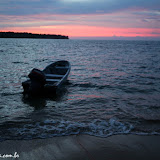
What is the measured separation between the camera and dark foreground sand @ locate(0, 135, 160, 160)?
3.83 meters

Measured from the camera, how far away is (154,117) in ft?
20.6

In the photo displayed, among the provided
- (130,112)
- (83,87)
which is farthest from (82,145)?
(83,87)

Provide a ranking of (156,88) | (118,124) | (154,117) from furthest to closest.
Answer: (156,88) < (154,117) < (118,124)

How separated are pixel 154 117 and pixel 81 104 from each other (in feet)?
10.0

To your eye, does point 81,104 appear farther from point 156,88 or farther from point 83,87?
point 156,88

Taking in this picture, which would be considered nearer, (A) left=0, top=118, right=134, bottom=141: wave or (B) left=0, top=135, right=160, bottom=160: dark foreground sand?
(B) left=0, top=135, right=160, bottom=160: dark foreground sand

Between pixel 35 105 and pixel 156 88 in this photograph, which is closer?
pixel 35 105

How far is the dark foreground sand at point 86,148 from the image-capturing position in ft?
12.6

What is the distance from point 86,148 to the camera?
415 cm

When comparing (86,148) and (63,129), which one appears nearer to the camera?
(86,148)

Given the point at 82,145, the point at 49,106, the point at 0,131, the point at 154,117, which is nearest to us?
the point at 82,145

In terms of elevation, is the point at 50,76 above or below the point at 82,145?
above

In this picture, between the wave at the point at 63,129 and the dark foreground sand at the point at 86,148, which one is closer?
the dark foreground sand at the point at 86,148

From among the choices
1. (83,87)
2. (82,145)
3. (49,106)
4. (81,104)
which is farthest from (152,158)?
(83,87)
